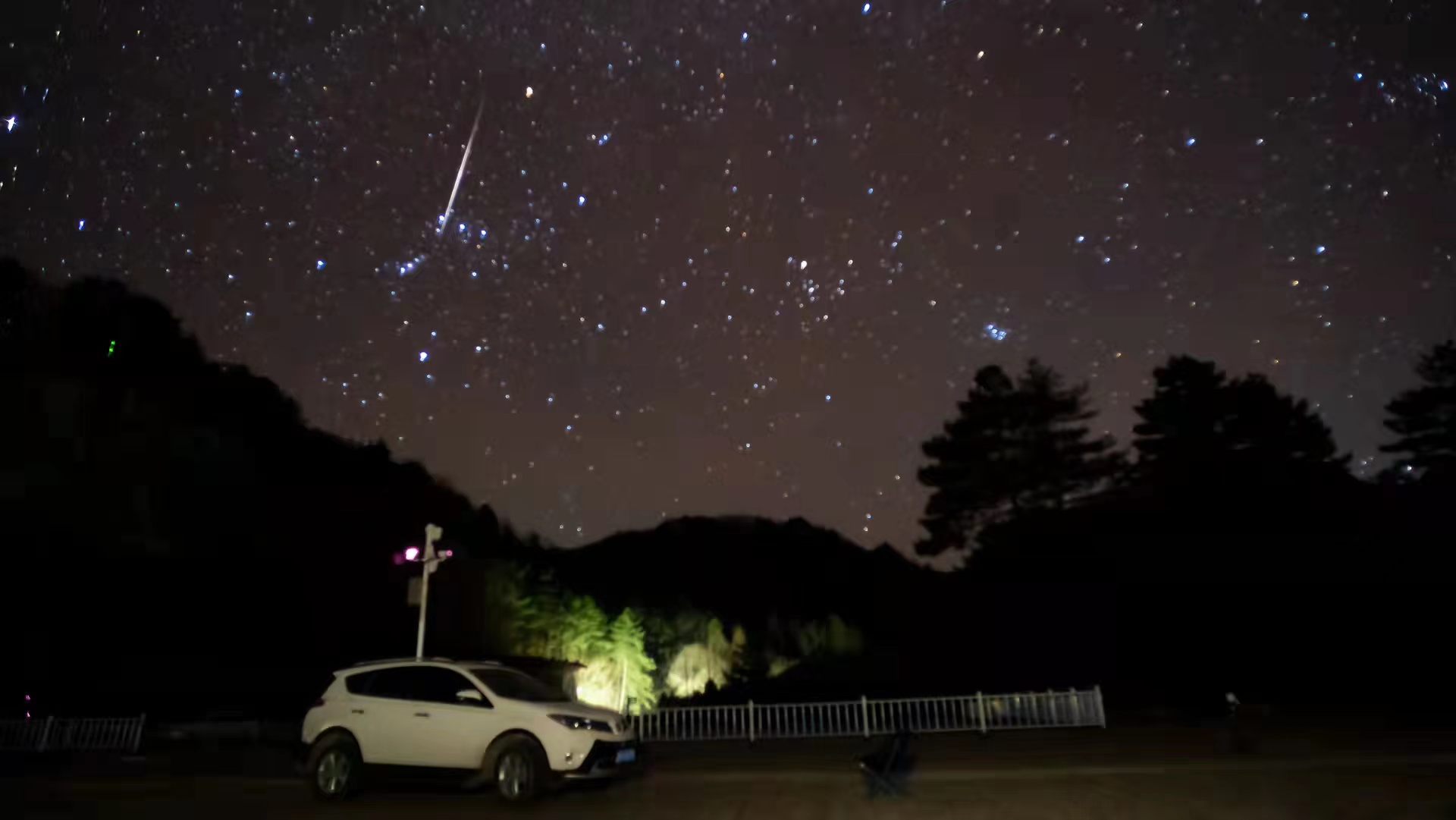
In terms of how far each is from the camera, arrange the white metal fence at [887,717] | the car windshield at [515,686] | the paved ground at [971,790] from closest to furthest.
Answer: the paved ground at [971,790] < the car windshield at [515,686] < the white metal fence at [887,717]

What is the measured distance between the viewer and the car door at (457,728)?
36.5ft

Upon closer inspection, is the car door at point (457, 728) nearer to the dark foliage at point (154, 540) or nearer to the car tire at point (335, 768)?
the car tire at point (335, 768)

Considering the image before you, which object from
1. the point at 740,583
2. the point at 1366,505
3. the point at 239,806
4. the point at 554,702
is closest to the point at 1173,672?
the point at 1366,505

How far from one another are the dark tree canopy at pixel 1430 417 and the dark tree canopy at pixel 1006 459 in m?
13.5

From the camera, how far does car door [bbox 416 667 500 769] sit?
11.1 meters

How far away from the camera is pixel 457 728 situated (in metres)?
11.2

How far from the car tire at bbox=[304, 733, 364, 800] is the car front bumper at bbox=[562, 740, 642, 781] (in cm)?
280

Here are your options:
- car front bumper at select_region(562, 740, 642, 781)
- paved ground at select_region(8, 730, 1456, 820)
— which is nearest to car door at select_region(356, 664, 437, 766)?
paved ground at select_region(8, 730, 1456, 820)

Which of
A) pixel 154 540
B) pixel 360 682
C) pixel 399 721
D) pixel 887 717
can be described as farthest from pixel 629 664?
pixel 399 721

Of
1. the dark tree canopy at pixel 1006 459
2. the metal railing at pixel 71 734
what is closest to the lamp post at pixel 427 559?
the metal railing at pixel 71 734

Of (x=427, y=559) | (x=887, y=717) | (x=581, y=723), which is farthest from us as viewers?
(x=887, y=717)

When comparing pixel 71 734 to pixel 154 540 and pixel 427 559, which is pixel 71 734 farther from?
pixel 427 559

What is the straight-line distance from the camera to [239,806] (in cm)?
1156

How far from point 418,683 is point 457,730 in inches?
36.9
